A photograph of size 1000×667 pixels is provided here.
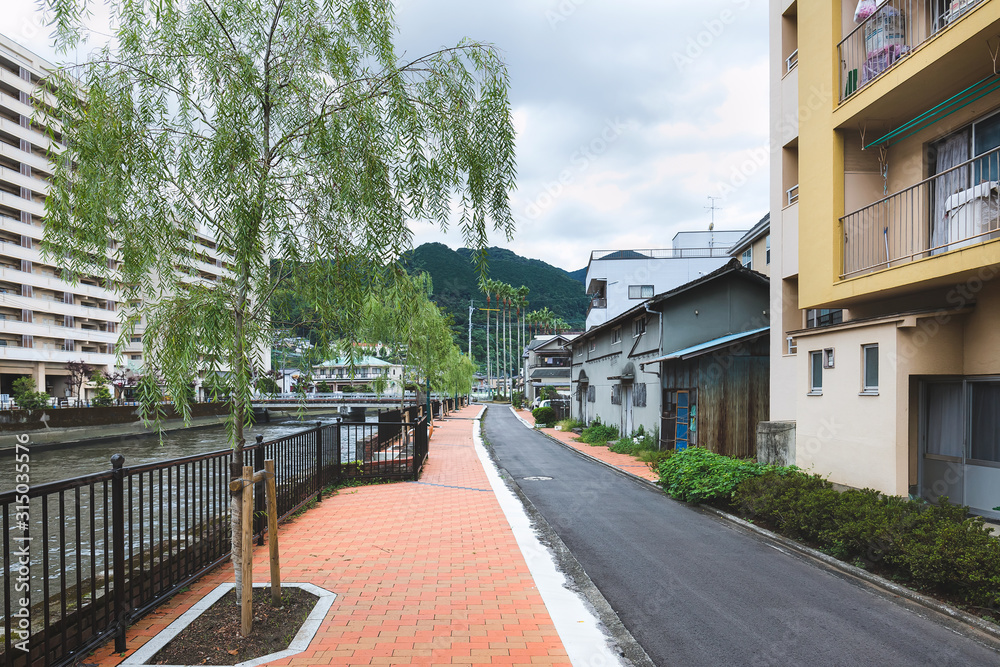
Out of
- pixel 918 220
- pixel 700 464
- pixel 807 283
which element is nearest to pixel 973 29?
pixel 918 220

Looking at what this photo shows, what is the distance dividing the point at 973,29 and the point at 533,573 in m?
8.82

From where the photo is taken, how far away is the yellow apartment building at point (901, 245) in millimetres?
8250

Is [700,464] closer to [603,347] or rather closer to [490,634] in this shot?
[490,634]

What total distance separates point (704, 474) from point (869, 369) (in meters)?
3.46

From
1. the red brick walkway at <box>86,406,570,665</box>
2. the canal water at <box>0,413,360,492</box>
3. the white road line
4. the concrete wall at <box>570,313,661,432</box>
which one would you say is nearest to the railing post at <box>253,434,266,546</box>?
the red brick walkway at <box>86,406,570,665</box>

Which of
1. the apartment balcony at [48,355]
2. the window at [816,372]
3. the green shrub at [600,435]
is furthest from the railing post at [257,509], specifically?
the apartment balcony at [48,355]

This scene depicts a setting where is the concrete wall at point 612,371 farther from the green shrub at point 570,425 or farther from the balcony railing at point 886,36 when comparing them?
the balcony railing at point 886,36

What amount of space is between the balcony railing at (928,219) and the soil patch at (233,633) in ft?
29.4

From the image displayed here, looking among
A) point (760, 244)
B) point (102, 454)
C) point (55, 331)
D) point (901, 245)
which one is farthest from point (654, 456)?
point (55, 331)

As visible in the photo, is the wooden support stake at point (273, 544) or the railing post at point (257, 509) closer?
the wooden support stake at point (273, 544)

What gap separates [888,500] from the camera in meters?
7.66

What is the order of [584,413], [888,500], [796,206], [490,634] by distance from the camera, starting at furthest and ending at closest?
[584,413] < [796,206] < [888,500] < [490,634]

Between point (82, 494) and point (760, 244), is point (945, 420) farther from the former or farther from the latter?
point (82, 494)

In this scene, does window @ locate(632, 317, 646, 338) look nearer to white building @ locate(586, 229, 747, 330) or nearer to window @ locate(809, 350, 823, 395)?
window @ locate(809, 350, 823, 395)
